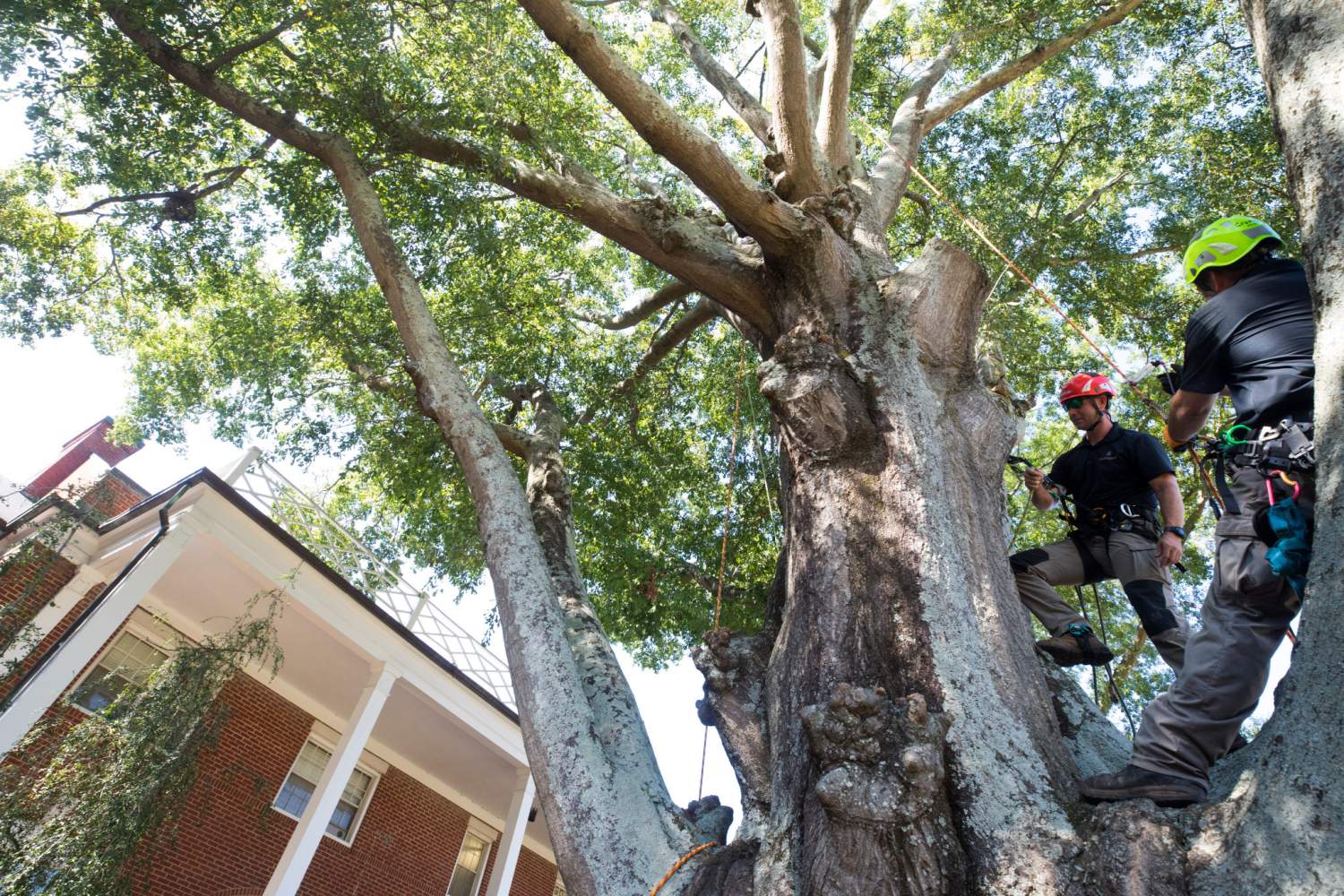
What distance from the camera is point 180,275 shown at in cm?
855

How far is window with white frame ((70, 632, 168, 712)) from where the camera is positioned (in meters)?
7.84

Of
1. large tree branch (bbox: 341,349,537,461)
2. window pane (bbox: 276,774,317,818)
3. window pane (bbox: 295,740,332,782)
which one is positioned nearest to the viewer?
large tree branch (bbox: 341,349,537,461)

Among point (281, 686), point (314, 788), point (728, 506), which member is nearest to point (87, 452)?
point (281, 686)

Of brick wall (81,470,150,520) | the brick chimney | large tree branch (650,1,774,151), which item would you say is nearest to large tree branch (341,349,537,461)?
→ brick wall (81,470,150,520)

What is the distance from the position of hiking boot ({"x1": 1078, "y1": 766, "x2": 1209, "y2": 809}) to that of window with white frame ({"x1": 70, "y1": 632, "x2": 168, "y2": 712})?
824cm

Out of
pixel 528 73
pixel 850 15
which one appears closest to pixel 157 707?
pixel 528 73

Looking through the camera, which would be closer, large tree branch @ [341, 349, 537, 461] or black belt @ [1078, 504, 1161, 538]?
black belt @ [1078, 504, 1161, 538]

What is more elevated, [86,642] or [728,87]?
[728,87]

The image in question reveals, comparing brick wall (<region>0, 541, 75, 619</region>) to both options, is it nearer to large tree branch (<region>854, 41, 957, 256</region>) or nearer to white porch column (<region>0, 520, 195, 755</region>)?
white porch column (<region>0, 520, 195, 755</region>)

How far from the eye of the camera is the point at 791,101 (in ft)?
17.0

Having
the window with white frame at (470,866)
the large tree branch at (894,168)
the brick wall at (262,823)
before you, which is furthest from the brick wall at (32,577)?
the large tree branch at (894,168)

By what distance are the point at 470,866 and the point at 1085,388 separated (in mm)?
10685

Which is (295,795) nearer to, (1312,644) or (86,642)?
(86,642)

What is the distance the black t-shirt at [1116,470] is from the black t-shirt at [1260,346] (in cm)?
149
